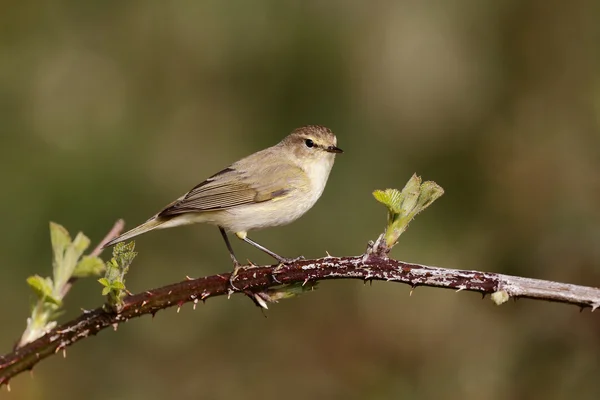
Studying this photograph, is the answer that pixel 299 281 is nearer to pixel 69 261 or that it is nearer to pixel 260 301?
pixel 260 301

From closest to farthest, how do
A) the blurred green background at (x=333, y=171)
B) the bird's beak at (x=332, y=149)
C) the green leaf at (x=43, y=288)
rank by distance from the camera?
the green leaf at (x=43, y=288)
the blurred green background at (x=333, y=171)
the bird's beak at (x=332, y=149)

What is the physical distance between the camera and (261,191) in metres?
4.82

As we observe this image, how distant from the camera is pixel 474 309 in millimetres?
5523

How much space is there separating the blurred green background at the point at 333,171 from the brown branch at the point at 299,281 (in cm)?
193

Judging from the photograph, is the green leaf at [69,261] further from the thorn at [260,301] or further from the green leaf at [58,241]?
the thorn at [260,301]

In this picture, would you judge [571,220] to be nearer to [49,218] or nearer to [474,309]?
[474,309]

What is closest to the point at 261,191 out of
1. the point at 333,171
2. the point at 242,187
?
the point at 242,187

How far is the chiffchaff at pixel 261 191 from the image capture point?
4.51 meters

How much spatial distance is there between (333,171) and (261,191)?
166 centimetres

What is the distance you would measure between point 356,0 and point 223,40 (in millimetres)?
1435

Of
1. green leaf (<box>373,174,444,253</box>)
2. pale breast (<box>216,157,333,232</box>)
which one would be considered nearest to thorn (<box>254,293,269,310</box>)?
green leaf (<box>373,174,444,253</box>)

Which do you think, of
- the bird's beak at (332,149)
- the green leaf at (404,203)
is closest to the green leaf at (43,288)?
the green leaf at (404,203)

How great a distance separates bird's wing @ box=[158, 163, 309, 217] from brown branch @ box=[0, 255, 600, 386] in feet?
5.20

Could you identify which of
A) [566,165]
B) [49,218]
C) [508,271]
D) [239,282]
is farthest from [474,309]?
[49,218]
